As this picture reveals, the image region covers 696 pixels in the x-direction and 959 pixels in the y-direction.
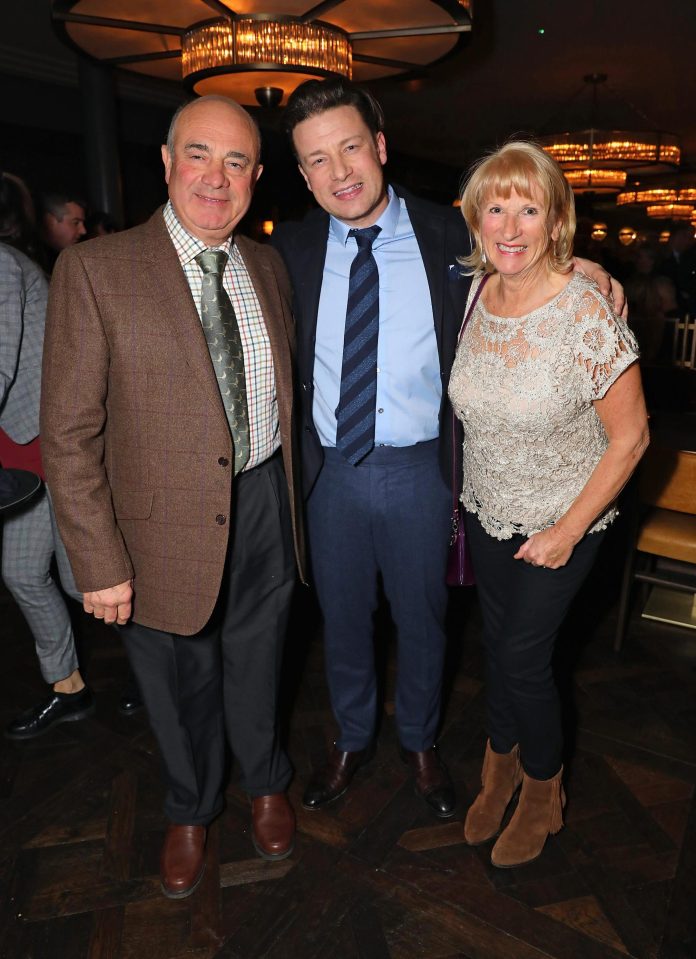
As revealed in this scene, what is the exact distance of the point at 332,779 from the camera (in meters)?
2.19

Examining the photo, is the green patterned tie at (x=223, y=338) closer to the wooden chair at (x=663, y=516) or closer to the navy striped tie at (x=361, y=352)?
the navy striped tie at (x=361, y=352)

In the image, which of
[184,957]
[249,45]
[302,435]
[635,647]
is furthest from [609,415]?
[249,45]

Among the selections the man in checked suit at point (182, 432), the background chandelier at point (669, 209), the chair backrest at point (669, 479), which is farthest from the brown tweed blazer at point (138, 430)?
the background chandelier at point (669, 209)

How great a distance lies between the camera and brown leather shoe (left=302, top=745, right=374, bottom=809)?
7.06 ft

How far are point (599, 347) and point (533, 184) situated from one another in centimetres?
39

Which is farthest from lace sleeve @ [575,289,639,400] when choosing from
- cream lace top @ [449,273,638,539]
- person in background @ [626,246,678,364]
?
person in background @ [626,246,678,364]

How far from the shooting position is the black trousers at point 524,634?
5.65 ft

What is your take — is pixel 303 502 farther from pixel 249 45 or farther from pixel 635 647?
pixel 249 45

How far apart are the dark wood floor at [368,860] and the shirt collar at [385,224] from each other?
162 centimetres

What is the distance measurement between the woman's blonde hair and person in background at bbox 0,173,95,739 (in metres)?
1.27

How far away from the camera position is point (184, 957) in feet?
5.51

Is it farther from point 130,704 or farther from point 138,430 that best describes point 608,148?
point 138,430

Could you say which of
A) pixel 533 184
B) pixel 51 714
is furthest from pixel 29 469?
pixel 533 184

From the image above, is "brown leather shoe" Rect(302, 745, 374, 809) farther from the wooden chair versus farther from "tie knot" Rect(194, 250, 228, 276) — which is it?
"tie knot" Rect(194, 250, 228, 276)
